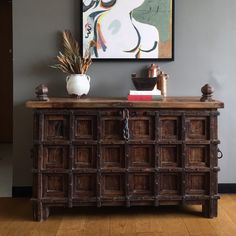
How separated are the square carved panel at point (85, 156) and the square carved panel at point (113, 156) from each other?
0.06 meters

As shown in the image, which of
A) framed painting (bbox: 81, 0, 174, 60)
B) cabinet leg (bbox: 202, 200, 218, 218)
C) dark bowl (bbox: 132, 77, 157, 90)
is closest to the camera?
cabinet leg (bbox: 202, 200, 218, 218)

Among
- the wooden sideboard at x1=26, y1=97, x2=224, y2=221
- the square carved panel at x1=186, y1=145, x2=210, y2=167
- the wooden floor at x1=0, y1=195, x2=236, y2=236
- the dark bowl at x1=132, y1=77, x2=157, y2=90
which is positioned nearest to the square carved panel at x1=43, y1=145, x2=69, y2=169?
the wooden sideboard at x1=26, y1=97, x2=224, y2=221

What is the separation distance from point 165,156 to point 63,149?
666mm

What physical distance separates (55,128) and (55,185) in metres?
0.37

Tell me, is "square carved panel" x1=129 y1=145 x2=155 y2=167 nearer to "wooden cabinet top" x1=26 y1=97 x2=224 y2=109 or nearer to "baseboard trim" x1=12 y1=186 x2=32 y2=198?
"wooden cabinet top" x1=26 y1=97 x2=224 y2=109

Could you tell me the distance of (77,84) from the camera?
110 inches

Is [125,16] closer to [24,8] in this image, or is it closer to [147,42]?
[147,42]

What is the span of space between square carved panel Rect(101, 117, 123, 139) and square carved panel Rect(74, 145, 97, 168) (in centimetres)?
11

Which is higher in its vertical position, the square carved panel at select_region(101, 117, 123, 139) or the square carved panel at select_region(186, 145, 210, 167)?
the square carved panel at select_region(101, 117, 123, 139)

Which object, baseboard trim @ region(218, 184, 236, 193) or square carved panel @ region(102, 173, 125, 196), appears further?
baseboard trim @ region(218, 184, 236, 193)

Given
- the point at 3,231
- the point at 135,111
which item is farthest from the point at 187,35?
the point at 3,231

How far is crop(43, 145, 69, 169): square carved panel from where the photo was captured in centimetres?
262

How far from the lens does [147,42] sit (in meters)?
3.03

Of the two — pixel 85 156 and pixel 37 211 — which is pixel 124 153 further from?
pixel 37 211
